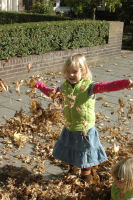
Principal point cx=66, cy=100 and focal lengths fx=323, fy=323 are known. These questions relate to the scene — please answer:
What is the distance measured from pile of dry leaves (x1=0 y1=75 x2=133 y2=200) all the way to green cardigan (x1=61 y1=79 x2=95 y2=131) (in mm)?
191

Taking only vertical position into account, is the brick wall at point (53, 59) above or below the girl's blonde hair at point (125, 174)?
above

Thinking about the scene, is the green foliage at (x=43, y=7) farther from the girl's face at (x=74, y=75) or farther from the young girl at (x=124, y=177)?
the young girl at (x=124, y=177)

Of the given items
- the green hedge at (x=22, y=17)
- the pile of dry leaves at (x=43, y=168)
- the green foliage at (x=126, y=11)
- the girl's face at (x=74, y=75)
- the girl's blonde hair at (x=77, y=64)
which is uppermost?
the green foliage at (x=126, y=11)

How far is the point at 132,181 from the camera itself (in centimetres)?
262

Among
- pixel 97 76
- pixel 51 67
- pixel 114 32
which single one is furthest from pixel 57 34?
pixel 114 32

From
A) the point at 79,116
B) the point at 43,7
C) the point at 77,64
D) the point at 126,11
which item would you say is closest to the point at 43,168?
the point at 79,116

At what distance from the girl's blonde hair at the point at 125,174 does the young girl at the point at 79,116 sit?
1.91 feet

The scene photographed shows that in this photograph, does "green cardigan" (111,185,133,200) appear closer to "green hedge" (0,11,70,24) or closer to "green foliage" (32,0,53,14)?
"green hedge" (0,11,70,24)

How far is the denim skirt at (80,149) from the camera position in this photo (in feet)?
10.7

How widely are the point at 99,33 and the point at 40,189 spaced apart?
24.8 feet

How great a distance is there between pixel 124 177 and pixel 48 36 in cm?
623

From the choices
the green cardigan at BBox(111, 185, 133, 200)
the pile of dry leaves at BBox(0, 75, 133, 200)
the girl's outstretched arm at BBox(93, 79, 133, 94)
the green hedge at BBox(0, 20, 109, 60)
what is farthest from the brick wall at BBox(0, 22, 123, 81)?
the green cardigan at BBox(111, 185, 133, 200)

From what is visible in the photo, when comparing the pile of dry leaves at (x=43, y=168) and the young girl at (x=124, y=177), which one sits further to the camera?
the pile of dry leaves at (x=43, y=168)

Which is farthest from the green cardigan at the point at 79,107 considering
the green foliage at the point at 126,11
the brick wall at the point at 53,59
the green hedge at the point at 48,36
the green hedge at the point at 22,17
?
the green foliage at the point at 126,11
